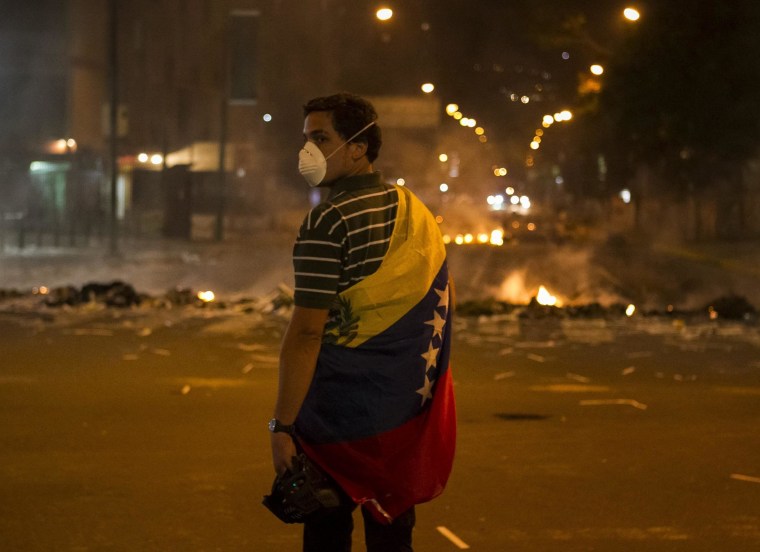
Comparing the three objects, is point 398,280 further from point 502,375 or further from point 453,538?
point 502,375

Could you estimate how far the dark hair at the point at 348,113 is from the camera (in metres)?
3.59

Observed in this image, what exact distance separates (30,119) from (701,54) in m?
30.1

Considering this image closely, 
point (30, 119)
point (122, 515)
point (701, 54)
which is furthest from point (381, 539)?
point (30, 119)

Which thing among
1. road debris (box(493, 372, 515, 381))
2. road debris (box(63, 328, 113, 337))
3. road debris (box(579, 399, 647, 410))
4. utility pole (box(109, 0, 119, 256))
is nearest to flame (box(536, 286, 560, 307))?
road debris (box(63, 328, 113, 337))

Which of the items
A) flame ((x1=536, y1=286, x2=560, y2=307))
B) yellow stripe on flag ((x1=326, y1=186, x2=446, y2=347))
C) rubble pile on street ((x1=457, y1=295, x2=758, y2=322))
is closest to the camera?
yellow stripe on flag ((x1=326, y1=186, x2=446, y2=347))

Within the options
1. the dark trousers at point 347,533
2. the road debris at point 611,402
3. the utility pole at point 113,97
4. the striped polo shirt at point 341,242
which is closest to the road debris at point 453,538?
the dark trousers at point 347,533

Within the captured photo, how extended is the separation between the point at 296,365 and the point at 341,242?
36cm

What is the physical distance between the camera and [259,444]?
7.45 metres

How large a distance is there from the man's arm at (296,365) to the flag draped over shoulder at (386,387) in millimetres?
110

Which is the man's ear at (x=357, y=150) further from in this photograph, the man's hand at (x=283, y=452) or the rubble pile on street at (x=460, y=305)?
the rubble pile on street at (x=460, y=305)

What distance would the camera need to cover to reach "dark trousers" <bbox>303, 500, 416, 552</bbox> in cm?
360

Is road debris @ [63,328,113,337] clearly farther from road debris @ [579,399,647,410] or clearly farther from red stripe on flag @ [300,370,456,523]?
red stripe on flag @ [300,370,456,523]

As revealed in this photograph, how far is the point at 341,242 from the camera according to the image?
3396 millimetres

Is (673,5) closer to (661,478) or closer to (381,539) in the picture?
(661,478)
